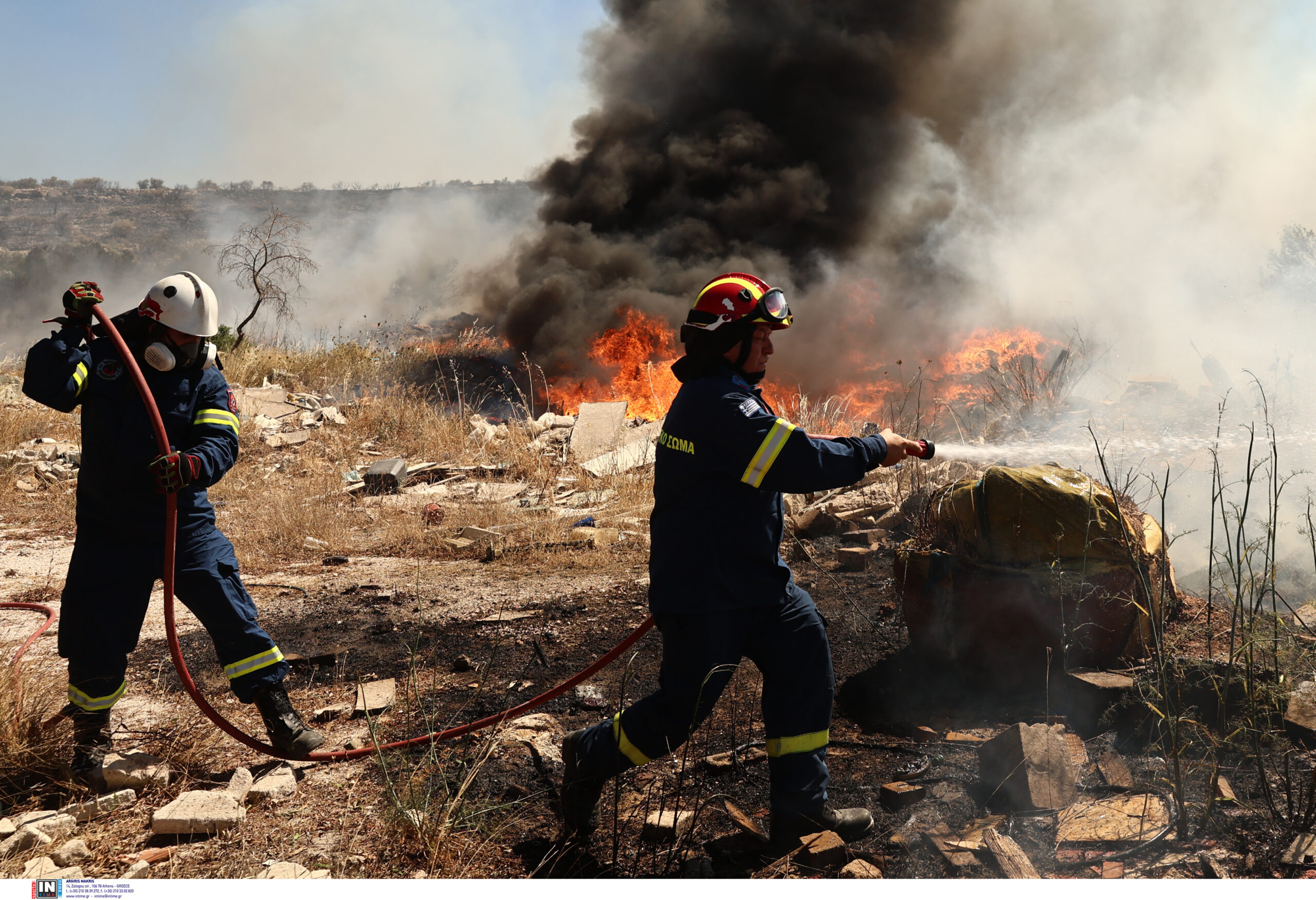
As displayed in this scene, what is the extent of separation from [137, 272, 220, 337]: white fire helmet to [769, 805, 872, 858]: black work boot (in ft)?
8.57

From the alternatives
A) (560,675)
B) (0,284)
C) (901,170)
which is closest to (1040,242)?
(901,170)

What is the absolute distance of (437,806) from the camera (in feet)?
Result: 8.98

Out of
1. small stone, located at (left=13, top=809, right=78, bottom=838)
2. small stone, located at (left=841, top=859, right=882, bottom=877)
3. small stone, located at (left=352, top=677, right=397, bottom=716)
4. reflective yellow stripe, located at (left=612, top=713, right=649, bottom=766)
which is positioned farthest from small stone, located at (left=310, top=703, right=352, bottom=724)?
small stone, located at (left=841, top=859, right=882, bottom=877)

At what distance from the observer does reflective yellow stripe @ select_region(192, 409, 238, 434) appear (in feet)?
10.3

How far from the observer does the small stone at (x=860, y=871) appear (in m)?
2.47

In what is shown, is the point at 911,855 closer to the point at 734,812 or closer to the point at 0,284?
the point at 734,812

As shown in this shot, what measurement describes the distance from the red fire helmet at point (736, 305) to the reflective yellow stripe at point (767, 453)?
36cm

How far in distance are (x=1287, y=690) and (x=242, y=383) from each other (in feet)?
42.3

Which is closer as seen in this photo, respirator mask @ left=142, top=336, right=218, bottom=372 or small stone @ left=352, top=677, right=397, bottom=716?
respirator mask @ left=142, top=336, right=218, bottom=372

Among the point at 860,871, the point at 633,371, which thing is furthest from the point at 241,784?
the point at 633,371

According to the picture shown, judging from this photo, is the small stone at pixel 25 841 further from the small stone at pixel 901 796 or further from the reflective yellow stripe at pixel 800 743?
the small stone at pixel 901 796

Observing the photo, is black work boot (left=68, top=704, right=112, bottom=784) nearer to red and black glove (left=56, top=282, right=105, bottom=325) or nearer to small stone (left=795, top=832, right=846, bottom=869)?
red and black glove (left=56, top=282, right=105, bottom=325)

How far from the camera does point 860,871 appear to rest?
248 cm

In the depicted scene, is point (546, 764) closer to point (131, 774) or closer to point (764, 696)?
point (764, 696)
